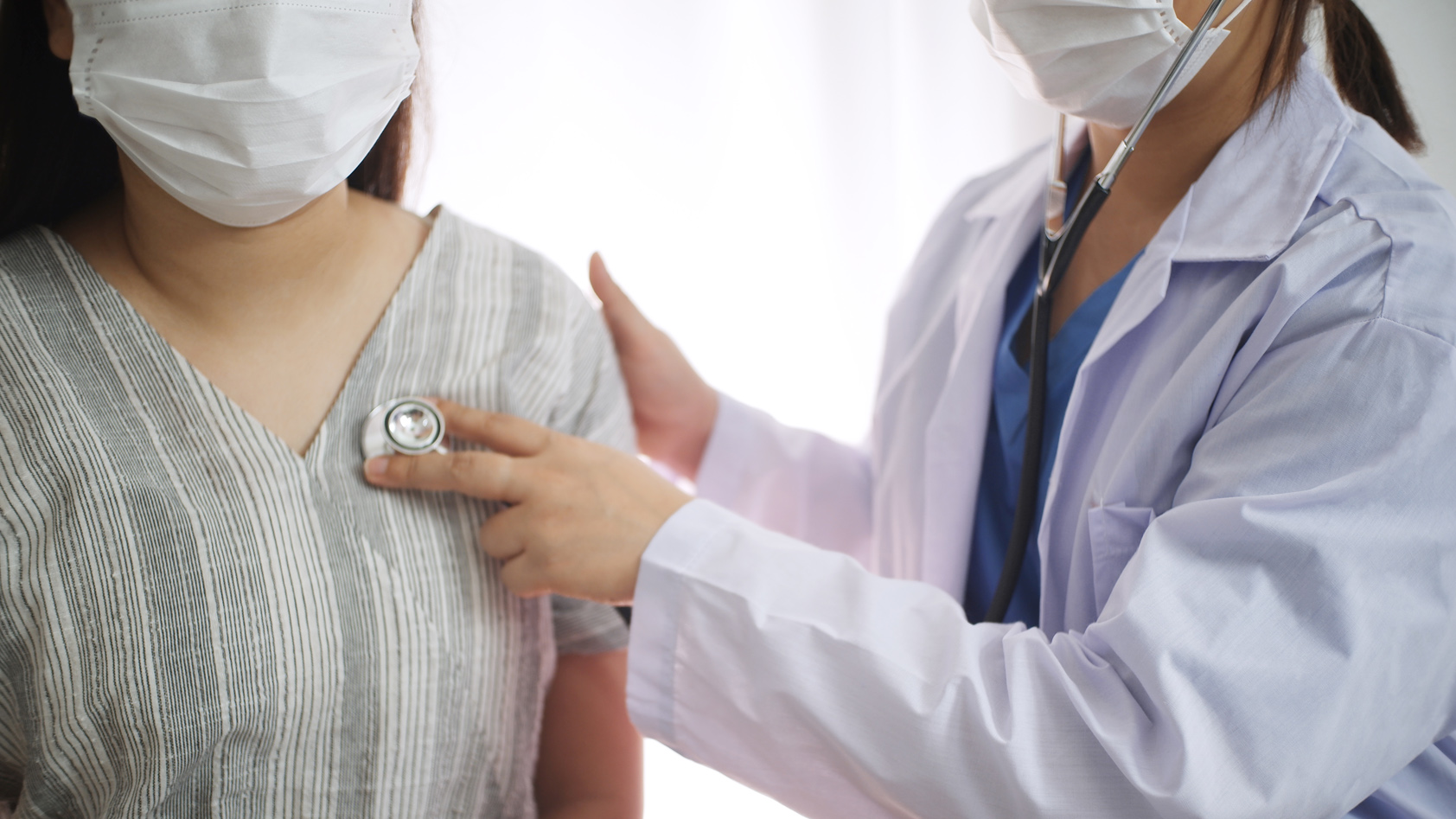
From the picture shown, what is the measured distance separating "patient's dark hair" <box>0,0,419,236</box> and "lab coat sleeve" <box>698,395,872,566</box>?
67 centimetres

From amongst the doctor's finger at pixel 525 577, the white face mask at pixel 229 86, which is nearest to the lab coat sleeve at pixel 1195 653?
the doctor's finger at pixel 525 577

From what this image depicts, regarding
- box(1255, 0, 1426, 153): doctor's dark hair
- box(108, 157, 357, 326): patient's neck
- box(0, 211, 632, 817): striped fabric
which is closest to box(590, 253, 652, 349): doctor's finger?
box(0, 211, 632, 817): striped fabric

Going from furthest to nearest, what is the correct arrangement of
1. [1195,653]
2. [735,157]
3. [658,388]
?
[735,157]
[658,388]
[1195,653]

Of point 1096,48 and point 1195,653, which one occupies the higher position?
point 1096,48

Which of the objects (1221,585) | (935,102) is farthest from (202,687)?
(935,102)

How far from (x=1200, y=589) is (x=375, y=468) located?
71 cm

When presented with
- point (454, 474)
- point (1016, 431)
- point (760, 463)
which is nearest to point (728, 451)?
point (760, 463)

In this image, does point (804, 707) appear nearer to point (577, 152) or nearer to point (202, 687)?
point (202, 687)

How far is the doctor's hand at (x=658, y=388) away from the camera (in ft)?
3.90

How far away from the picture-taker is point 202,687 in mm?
768

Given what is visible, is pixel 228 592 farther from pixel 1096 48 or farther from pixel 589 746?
pixel 1096 48

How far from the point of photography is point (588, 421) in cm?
107

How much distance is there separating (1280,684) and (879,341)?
124 cm

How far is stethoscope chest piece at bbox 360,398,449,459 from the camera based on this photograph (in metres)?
0.87
